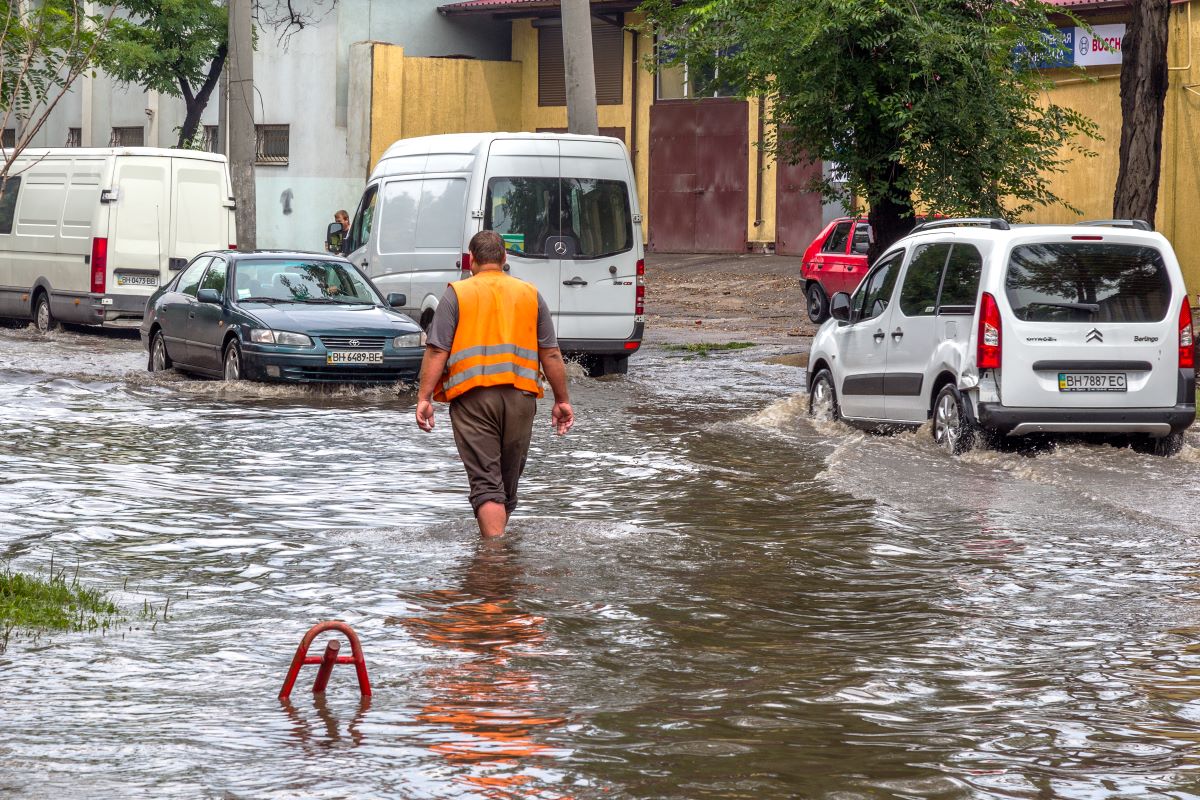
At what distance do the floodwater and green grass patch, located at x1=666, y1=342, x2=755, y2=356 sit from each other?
10.4 meters

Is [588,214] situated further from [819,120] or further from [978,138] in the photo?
[978,138]

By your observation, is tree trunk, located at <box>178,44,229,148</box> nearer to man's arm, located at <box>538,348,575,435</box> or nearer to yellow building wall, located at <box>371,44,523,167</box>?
yellow building wall, located at <box>371,44,523,167</box>

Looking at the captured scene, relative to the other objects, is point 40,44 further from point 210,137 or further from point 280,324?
point 210,137

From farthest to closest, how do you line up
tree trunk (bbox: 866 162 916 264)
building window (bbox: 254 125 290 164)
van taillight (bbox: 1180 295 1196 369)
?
building window (bbox: 254 125 290 164) < tree trunk (bbox: 866 162 916 264) < van taillight (bbox: 1180 295 1196 369)

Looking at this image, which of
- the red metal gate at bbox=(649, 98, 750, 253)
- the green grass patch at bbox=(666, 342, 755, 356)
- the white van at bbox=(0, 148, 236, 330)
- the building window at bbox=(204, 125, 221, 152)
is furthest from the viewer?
the building window at bbox=(204, 125, 221, 152)

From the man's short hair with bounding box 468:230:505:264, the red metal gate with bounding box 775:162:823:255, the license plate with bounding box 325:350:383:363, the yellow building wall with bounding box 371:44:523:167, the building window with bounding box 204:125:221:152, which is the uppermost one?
the yellow building wall with bounding box 371:44:523:167

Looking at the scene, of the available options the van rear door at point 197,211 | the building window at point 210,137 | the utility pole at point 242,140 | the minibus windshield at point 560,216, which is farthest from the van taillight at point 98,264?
the building window at point 210,137

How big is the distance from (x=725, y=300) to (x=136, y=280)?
1199 cm

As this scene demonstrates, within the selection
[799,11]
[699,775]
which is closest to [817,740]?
[699,775]

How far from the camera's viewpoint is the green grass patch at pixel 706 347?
81.3 feet

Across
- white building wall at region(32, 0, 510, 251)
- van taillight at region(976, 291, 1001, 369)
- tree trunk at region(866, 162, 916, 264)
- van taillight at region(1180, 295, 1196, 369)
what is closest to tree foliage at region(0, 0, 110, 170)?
van taillight at region(976, 291, 1001, 369)

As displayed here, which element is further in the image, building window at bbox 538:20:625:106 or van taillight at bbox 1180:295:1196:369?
building window at bbox 538:20:625:106

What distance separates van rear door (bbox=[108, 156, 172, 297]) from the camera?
81.5 feet

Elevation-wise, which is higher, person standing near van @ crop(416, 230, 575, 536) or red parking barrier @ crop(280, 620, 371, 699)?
person standing near van @ crop(416, 230, 575, 536)
